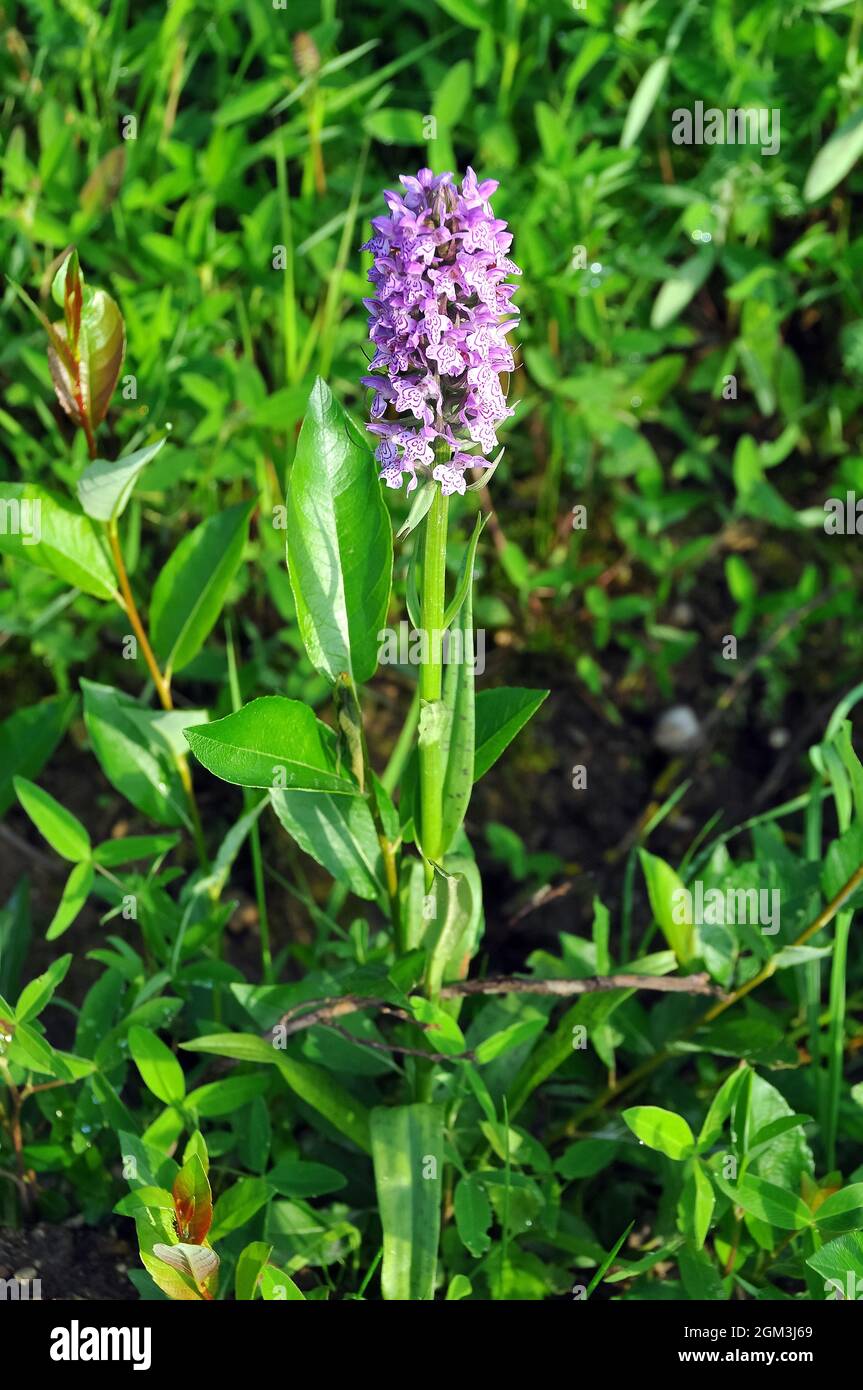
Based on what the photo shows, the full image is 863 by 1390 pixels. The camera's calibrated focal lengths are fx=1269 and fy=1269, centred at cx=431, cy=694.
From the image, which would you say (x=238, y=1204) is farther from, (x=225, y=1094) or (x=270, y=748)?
(x=270, y=748)

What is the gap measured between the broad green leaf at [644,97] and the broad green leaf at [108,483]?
5.69 ft

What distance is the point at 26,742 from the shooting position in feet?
7.41

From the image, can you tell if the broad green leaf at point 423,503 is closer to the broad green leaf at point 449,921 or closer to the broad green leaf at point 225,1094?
the broad green leaf at point 449,921

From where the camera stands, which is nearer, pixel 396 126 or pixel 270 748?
pixel 270 748

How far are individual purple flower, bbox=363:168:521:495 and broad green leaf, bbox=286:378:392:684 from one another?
0.17 m

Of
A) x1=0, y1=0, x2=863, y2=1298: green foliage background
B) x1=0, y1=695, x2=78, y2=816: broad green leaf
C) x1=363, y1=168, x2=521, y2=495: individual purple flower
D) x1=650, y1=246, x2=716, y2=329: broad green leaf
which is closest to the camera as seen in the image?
x1=363, y1=168, x2=521, y2=495: individual purple flower

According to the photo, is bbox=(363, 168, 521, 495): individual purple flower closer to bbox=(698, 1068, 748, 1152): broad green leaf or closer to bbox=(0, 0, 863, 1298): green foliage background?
bbox=(698, 1068, 748, 1152): broad green leaf

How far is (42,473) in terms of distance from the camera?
288 cm

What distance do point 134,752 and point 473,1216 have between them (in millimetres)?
895

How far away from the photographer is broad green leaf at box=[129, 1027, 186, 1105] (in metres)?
1.84

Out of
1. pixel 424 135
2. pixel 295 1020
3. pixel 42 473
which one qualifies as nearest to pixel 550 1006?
pixel 295 1020

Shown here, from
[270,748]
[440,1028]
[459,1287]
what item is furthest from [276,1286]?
[270,748]

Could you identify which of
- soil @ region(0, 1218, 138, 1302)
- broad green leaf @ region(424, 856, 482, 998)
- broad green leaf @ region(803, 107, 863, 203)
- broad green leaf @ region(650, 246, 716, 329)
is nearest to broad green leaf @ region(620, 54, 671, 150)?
broad green leaf @ region(650, 246, 716, 329)

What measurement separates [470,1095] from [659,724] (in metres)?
1.13
